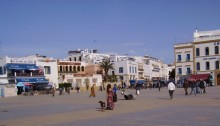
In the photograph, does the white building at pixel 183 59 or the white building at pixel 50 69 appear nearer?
the white building at pixel 50 69

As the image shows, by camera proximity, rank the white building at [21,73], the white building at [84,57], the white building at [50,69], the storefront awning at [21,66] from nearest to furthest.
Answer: the white building at [21,73], the storefront awning at [21,66], the white building at [50,69], the white building at [84,57]

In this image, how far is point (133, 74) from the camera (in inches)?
3740

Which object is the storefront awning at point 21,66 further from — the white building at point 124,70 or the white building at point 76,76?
the white building at point 124,70

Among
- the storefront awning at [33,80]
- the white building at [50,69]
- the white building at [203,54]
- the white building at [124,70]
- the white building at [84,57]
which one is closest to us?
the storefront awning at [33,80]

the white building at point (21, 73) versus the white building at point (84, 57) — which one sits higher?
the white building at point (84, 57)

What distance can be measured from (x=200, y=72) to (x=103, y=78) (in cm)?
2532

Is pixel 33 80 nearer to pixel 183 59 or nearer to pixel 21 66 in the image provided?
pixel 21 66

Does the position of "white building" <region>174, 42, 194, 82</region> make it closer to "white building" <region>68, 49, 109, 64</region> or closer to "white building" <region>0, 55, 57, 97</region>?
"white building" <region>68, 49, 109, 64</region>

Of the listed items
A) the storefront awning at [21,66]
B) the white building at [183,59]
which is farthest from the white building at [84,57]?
the storefront awning at [21,66]

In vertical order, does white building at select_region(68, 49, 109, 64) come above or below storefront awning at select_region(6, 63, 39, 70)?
above

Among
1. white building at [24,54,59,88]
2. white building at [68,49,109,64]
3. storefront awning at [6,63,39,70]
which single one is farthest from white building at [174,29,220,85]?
storefront awning at [6,63,39,70]

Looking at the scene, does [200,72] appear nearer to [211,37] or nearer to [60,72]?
[211,37]

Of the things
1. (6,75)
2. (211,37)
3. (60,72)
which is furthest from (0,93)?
(211,37)

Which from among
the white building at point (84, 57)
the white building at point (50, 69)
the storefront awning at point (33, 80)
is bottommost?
the storefront awning at point (33, 80)
